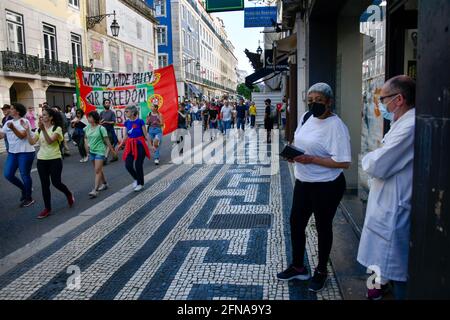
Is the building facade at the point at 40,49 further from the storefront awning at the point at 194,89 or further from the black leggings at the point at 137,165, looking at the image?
the storefront awning at the point at 194,89

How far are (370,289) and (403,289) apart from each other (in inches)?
24.9

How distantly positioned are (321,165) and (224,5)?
979 centimetres

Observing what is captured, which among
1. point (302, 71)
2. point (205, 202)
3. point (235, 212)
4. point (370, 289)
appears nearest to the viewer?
point (370, 289)

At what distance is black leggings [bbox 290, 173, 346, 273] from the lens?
139 inches

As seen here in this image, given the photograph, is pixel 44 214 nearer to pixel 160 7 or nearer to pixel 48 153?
pixel 48 153

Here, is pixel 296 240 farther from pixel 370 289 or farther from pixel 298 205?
pixel 370 289

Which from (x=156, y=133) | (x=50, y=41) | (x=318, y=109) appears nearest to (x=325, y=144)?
(x=318, y=109)

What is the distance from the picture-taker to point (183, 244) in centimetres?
496

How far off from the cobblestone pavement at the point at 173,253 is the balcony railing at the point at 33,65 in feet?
48.4

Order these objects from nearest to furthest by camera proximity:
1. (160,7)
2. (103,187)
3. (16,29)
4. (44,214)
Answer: (44,214) → (103,187) → (16,29) → (160,7)

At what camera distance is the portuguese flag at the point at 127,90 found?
39.3 feet

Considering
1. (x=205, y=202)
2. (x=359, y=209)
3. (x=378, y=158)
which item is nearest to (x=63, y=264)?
(x=205, y=202)

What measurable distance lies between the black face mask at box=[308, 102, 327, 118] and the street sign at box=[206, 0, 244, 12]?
944 cm

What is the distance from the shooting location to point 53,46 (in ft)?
77.2
